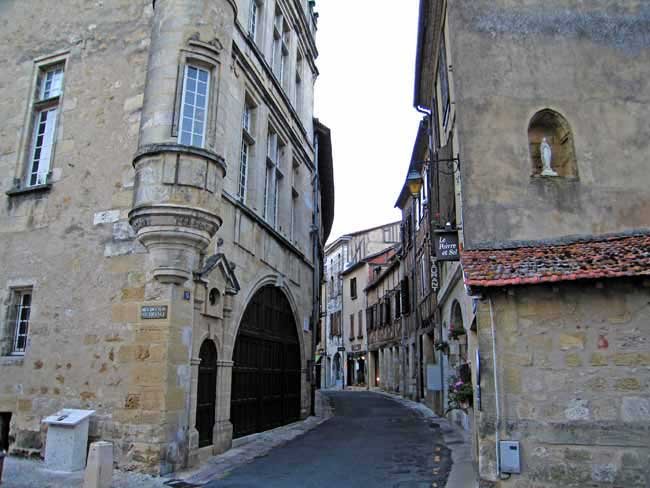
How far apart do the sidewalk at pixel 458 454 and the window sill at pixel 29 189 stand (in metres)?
8.45

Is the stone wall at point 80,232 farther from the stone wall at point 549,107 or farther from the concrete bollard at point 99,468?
the stone wall at point 549,107

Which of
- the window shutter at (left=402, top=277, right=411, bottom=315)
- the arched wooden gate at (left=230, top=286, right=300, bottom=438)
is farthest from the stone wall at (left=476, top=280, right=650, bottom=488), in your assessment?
the window shutter at (left=402, top=277, right=411, bottom=315)

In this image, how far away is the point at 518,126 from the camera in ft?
28.9

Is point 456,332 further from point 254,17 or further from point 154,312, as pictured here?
point 254,17

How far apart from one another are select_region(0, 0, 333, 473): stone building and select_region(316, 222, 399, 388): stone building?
2975cm

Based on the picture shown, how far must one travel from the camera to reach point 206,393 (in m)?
9.63

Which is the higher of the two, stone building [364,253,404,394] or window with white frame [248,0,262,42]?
window with white frame [248,0,262,42]

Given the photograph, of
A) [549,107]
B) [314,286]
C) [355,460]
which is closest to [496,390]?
[355,460]

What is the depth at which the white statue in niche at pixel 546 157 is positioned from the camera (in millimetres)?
8586

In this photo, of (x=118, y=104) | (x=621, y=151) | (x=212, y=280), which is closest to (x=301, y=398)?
(x=212, y=280)

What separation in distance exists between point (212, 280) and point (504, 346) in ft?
16.4

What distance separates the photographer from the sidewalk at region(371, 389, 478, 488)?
25.0 feet

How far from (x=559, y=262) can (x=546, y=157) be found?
211cm

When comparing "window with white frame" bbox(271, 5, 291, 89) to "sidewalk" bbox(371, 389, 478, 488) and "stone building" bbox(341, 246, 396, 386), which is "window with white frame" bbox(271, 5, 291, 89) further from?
"stone building" bbox(341, 246, 396, 386)
